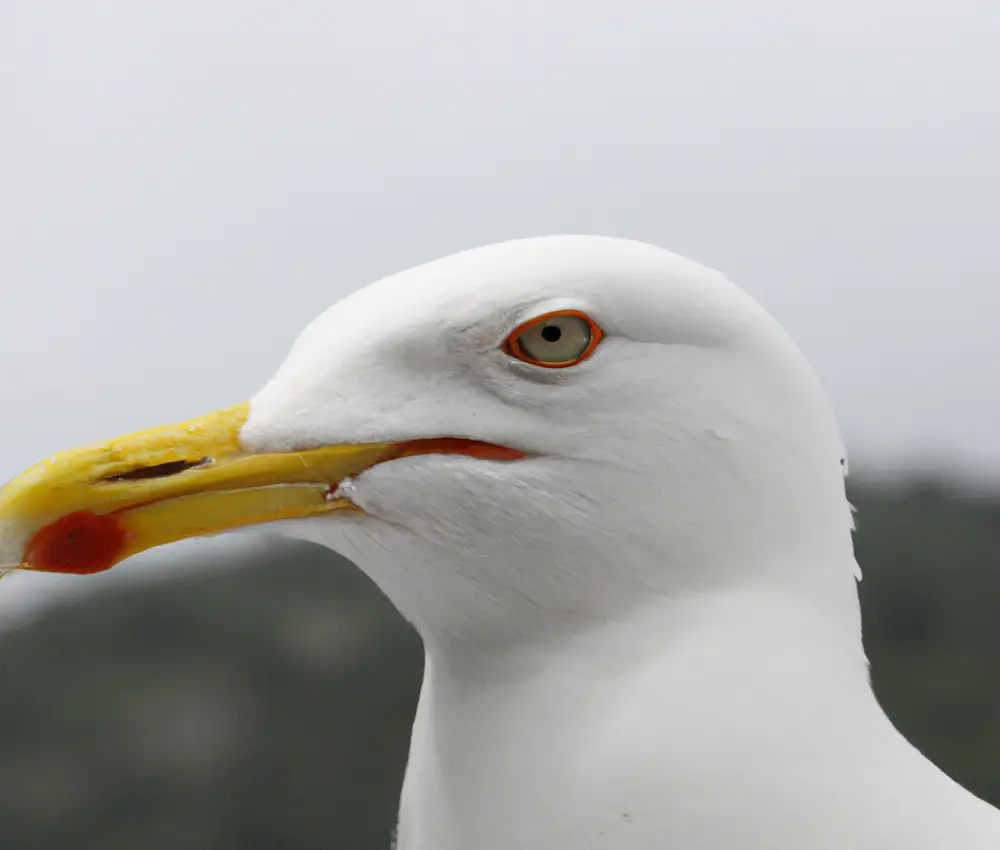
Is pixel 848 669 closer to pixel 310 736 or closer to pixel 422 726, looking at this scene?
pixel 422 726

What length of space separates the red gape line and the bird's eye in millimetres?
52

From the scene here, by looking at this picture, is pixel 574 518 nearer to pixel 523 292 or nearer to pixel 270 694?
pixel 523 292

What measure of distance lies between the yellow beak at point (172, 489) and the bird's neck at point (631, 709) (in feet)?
0.41

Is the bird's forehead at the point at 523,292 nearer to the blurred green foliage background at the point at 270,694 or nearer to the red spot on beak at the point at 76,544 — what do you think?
the red spot on beak at the point at 76,544

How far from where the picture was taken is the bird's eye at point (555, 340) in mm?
557

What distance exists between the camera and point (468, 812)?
604 millimetres

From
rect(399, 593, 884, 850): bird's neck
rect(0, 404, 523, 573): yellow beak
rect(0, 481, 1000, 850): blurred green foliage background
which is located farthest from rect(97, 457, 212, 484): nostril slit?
rect(0, 481, 1000, 850): blurred green foliage background

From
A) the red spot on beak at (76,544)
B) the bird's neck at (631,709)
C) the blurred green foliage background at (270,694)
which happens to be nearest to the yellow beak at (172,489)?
the red spot on beak at (76,544)

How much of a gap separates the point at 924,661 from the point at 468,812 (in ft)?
9.26

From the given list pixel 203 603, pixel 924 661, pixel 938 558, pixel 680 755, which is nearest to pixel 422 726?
pixel 680 755

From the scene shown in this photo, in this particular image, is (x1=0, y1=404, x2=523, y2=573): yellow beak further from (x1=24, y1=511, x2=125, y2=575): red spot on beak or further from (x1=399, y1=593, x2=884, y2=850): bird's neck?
(x1=399, y1=593, x2=884, y2=850): bird's neck

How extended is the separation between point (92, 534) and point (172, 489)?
0.05 metres

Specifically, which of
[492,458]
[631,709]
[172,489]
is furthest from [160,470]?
[631,709]

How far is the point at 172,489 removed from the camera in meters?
0.55
